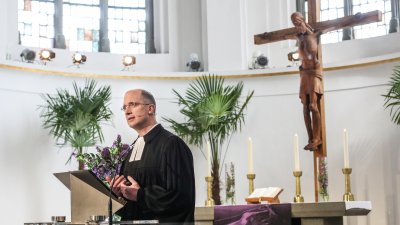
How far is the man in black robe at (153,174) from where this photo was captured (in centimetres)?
494

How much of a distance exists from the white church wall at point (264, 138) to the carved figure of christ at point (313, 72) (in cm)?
161

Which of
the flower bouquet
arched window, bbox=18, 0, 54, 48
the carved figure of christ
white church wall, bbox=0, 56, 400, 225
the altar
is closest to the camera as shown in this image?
the flower bouquet

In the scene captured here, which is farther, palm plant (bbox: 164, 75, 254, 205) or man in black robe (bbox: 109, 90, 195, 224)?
palm plant (bbox: 164, 75, 254, 205)

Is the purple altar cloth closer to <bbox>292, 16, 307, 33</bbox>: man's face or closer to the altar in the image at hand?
the altar

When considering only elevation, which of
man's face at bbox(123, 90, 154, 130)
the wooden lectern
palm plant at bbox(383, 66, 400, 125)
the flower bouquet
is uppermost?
palm plant at bbox(383, 66, 400, 125)

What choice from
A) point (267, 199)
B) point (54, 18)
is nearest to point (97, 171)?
point (267, 199)

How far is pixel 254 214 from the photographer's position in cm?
761

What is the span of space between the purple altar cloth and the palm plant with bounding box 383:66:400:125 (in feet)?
11.7

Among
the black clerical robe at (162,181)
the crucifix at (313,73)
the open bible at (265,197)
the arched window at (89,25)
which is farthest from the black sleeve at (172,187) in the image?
the arched window at (89,25)

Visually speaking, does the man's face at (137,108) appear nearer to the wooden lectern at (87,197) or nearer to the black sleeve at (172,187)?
the black sleeve at (172,187)

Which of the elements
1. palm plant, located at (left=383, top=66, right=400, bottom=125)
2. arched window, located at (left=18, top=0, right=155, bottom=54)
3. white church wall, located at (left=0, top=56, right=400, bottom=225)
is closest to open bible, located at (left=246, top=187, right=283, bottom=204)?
palm plant, located at (left=383, top=66, right=400, bottom=125)

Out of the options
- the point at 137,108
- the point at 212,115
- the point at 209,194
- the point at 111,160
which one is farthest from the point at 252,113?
the point at 111,160

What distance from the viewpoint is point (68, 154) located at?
11703 millimetres

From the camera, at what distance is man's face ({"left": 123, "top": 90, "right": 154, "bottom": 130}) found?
5220mm
